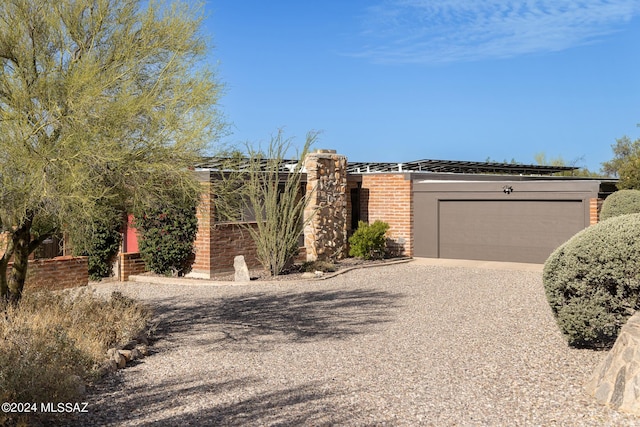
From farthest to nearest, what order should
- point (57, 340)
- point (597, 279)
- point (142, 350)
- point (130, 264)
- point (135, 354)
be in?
point (130, 264), point (142, 350), point (135, 354), point (597, 279), point (57, 340)

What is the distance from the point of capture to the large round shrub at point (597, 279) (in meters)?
7.10

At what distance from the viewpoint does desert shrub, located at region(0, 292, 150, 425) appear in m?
5.44

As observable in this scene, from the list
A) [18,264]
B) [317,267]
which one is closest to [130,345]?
[18,264]

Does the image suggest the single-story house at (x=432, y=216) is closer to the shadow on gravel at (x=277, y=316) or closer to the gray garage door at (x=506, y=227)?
the gray garage door at (x=506, y=227)

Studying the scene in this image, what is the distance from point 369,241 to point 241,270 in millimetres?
5143

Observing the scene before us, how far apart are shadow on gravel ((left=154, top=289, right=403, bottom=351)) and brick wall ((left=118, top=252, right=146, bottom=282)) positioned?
4245 millimetres

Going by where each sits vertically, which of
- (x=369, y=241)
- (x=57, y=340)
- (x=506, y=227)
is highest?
(x=506, y=227)

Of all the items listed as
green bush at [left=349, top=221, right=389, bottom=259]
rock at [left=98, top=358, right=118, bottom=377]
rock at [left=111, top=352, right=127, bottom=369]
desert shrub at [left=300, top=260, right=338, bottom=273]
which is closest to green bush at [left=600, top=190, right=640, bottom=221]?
green bush at [left=349, top=221, right=389, bottom=259]

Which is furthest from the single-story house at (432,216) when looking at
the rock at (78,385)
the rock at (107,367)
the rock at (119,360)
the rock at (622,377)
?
the rock at (622,377)

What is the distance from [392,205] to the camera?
20.6m

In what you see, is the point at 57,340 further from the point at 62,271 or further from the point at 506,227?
→ the point at 506,227

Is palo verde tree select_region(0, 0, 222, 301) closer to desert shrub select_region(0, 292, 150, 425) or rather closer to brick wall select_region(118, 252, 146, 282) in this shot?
desert shrub select_region(0, 292, 150, 425)

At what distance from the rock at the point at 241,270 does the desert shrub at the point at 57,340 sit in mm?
5311

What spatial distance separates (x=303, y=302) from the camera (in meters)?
11.9
